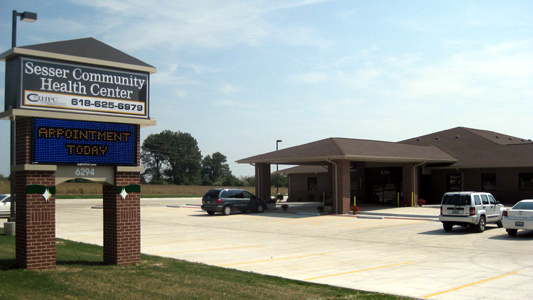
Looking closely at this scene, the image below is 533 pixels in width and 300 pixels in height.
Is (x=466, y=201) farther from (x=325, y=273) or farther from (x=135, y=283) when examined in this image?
(x=135, y=283)

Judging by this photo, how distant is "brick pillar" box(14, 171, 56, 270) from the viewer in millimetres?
10442

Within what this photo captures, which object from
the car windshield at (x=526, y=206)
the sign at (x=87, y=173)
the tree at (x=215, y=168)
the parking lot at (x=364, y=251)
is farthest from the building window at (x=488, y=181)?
the tree at (x=215, y=168)

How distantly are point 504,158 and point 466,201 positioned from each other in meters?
17.8

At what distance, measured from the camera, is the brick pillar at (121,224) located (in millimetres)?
11633

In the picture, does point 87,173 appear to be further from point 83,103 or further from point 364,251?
point 364,251


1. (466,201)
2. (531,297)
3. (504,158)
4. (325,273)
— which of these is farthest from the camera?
(504,158)

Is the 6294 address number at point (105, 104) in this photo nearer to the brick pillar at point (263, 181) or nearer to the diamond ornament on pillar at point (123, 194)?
the diamond ornament on pillar at point (123, 194)

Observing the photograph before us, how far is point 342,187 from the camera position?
31.3 m

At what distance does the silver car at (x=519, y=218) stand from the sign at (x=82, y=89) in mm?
14188

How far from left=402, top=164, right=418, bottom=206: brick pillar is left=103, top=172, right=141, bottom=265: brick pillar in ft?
91.8

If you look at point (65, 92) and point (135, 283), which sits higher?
point (65, 92)

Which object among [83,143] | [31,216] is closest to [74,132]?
[83,143]

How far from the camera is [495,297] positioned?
926 cm

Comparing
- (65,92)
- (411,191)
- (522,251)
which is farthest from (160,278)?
(411,191)
